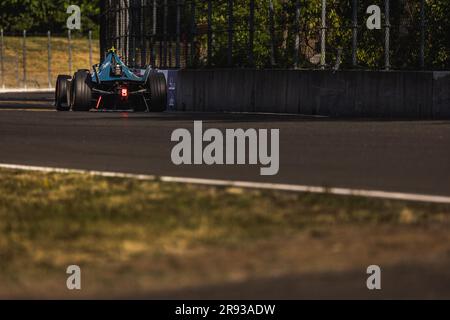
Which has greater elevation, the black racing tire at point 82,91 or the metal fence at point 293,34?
the metal fence at point 293,34

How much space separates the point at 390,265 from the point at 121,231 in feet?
8.72

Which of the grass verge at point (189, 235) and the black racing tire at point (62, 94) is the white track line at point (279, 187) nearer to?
the grass verge at point (189, 235)

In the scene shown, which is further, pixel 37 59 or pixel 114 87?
pixel 37 59

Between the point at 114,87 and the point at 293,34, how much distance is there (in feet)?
15.2

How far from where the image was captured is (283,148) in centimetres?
2267

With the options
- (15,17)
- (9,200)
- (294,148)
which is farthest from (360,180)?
(15,17)

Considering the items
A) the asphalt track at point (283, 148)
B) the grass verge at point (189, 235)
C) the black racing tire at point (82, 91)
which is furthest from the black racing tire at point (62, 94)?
the grass verge at point (189, 235)

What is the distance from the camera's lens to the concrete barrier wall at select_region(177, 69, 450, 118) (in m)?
Result: 33.3

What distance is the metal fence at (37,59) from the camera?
333 ft

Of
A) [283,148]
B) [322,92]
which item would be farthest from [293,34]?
[283,148]

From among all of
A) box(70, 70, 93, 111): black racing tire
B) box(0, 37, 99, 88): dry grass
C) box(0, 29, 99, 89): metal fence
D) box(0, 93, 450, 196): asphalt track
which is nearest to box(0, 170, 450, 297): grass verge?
box(0, 93, 450, 196): asphalt track

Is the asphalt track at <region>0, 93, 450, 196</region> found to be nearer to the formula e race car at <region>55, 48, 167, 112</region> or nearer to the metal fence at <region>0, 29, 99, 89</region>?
the formula e race car at <region>55, 48, 167, 112</region>

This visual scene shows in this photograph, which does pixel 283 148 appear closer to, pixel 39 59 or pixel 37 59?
pixel 37 59

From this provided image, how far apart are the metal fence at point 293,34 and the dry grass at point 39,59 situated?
5308cm
